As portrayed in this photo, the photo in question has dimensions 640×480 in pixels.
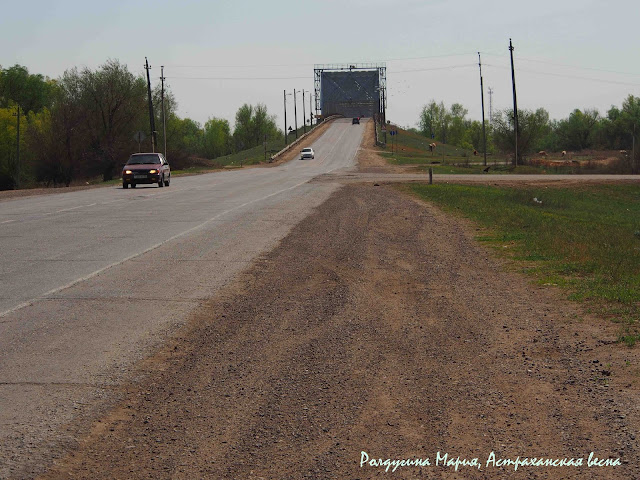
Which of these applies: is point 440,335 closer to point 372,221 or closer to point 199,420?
point 199,420

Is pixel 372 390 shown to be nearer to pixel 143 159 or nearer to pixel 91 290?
pixel 91 290

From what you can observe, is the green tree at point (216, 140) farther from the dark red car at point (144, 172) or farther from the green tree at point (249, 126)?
the dark red car at point (144, 172)

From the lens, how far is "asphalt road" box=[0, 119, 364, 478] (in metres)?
6.18

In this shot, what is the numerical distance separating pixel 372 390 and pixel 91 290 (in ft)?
19.4

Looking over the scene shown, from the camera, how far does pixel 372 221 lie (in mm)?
21844

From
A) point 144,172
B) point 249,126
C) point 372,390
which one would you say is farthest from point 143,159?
point 249,126

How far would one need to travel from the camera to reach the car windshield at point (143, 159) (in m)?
41.9

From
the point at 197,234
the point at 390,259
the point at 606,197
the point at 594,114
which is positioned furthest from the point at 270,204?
the point at 594,114

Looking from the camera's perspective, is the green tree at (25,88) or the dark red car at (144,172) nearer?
the dark red car at (144,172)

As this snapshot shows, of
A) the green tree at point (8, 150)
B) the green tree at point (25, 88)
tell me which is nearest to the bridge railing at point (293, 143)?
the green tree at point (8, 150)

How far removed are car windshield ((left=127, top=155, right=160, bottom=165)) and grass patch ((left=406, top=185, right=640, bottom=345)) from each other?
1370 centimetres

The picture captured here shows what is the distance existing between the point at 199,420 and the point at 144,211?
65.5 feet

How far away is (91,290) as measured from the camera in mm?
11305

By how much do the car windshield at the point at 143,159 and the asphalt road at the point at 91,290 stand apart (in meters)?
15.2
